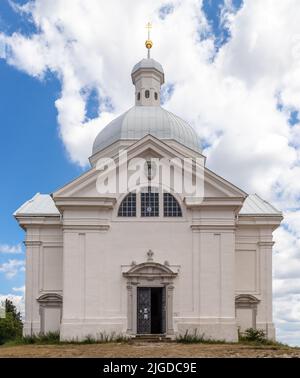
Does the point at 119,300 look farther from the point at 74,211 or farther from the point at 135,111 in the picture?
the point at 135,111

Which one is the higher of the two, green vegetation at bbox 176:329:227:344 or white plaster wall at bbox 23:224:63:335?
white plaster wall at bbox 23:224:63:335

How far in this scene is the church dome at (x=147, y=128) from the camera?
41.9m

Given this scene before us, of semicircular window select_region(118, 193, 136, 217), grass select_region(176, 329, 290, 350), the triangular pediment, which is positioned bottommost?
grass select_region(176, 329, 290, 350)

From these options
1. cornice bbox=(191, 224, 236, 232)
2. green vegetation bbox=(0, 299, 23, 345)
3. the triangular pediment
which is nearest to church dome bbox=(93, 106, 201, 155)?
the triangular pediment

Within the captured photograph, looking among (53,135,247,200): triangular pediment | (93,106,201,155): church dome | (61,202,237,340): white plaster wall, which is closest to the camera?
(61,202,237,340): white plaster wall

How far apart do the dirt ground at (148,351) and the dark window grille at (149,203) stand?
677 cm

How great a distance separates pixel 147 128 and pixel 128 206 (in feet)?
32.0

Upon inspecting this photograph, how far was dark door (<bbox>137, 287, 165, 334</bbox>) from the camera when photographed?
3262cm

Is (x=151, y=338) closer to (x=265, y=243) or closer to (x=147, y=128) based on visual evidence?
(x=265, y=243)

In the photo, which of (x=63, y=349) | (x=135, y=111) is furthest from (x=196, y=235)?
(x=135, y=111)

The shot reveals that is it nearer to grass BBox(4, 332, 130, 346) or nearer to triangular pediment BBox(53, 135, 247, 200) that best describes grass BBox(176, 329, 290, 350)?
grass BBox(4, 332, 130, 346)

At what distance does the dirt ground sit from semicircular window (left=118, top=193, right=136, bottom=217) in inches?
264

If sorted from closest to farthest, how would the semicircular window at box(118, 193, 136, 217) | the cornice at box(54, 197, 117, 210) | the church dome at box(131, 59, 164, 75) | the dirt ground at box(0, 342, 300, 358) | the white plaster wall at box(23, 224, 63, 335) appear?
1. the dirt ground at box(0, 342, 300, 358)
2. the cornice at box(54, 197, 117, 210)
3. the semicircular window at box(118, 193, 136, 217)
4. the white plaster wall at box(23, 224, 63, 335)
5. the church dome at box(131, 59, 164, 75)

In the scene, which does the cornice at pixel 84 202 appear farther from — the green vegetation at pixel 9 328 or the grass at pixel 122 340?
the green vegetation at pixel 9 328
